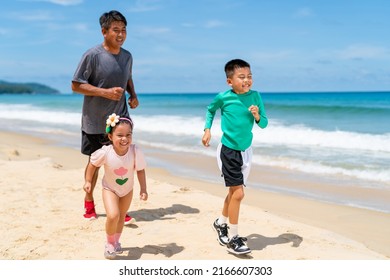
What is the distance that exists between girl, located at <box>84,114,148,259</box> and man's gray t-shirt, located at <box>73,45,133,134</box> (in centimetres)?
84

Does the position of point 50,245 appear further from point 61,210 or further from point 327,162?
point 327,162

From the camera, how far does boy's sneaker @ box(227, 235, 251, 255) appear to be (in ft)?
12.5

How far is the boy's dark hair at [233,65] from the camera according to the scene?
3.90 m

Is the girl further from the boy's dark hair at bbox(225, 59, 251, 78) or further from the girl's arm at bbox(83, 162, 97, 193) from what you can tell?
the boy's dark hair at bbox(225, 59, 251, 78)

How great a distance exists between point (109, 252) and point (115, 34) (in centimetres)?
201

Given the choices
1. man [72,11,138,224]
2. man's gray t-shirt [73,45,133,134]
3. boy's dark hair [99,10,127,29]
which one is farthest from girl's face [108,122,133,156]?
boy's dark hair [99,10,127,29]

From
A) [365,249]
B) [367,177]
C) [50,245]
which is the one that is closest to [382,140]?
[367,177]

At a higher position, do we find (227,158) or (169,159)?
(227,158)

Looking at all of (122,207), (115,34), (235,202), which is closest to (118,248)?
(122,207)

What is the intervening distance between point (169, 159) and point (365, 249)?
19.5ft

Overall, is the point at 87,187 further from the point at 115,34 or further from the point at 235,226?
the point at 115,34

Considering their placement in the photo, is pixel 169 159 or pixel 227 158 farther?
pixel 169 159

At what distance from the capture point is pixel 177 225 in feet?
15.2

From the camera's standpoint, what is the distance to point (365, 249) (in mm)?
4234
